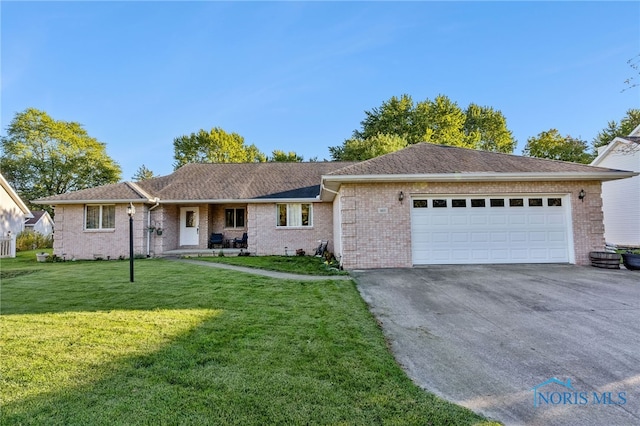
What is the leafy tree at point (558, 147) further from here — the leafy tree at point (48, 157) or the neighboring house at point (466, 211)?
the leafy tree at point (48, 157)

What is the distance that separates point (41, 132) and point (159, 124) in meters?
20.1

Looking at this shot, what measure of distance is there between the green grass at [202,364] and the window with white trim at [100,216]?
27.9ft

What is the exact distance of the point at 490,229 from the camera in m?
9.38

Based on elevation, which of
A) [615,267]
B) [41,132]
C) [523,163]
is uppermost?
[41,132]

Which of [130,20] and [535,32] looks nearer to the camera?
[130,20]

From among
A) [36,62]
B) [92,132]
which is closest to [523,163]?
[36,62]

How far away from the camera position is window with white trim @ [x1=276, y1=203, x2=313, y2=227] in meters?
14.1

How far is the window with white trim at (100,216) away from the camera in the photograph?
44.5 feet

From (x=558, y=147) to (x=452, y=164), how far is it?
92.3ft

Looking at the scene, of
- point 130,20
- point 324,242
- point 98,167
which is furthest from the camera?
point 98,167

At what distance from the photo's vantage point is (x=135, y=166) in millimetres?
35281

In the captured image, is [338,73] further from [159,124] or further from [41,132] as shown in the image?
[41,132]

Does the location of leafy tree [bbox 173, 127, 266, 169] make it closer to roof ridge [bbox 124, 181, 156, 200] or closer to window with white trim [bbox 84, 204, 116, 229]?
roof ridge [bbox 124, 181, 156, 200]

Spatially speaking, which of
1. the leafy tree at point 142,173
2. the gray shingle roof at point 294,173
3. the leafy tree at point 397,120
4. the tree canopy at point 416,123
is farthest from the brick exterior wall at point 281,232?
the leafy tree at point 142,173
